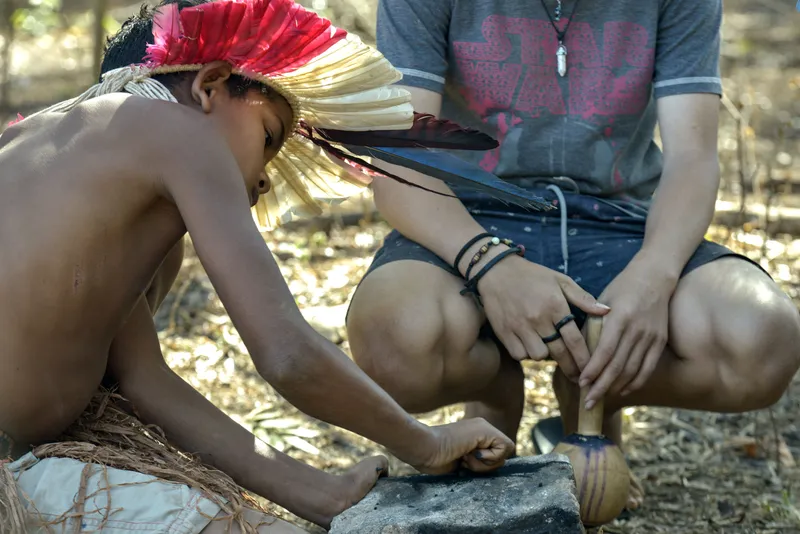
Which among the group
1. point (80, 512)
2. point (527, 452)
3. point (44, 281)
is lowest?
point (527, 452)

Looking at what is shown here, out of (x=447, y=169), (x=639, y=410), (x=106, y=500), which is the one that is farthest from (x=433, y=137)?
(x=639, y=410)

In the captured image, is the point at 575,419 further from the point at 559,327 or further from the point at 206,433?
the point at 206,433

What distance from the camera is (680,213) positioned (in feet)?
8.46

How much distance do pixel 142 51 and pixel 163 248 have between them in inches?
16.2

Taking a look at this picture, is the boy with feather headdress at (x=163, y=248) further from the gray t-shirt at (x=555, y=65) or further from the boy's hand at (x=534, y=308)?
the gray t-shirt at (x=555, y=65)

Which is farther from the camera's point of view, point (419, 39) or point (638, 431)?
point (638, 431)

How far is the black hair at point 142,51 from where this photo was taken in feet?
6.72

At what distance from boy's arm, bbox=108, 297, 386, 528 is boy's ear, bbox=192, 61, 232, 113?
54cm

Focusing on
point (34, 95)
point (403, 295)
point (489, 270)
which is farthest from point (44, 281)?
point (34, 95)

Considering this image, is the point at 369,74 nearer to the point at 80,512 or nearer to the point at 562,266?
the point at 562,266

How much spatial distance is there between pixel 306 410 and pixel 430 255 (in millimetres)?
794

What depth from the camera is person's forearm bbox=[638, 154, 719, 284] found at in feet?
8.29

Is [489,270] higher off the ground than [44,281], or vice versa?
[44,281]

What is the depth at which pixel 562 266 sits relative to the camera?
2666 mm
